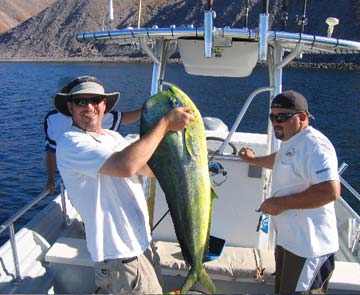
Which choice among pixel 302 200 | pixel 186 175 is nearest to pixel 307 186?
pixel 302 200

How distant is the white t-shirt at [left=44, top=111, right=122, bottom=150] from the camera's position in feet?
14.0

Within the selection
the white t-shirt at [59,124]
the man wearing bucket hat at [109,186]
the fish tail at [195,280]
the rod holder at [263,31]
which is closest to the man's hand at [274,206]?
the fish tail at [195,280]

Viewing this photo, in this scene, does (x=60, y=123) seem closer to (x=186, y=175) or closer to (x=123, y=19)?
(x=186, y=175)

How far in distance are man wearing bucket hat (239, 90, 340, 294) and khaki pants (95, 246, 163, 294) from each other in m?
0.98

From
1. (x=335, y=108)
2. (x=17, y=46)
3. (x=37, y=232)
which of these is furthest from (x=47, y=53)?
(x=37, y=232)

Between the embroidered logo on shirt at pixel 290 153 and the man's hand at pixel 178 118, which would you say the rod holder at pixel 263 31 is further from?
the man's hand at pixel 178 118

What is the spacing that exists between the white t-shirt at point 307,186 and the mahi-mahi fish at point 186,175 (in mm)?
679

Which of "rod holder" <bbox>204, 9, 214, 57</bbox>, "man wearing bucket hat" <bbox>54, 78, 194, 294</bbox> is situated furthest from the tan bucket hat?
"rod holder" <bbox>204, 9, 214, 57</bbox>

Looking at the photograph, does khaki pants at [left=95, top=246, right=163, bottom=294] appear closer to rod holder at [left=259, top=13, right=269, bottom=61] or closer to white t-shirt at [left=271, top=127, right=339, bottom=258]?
white t-shirt at [left=271, top=127, right=339, bottom=258]

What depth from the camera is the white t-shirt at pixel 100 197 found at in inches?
103

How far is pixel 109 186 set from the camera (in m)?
2.77

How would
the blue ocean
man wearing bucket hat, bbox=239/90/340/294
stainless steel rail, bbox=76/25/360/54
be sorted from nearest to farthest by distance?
man wearing bucket hat, bbox=239/90/340/294
stainless steel rail, bbox=76/25/360/54
the blue ocean

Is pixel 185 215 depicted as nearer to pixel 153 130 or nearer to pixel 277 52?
pixel 153 130

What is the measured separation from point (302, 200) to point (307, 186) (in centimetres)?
18
